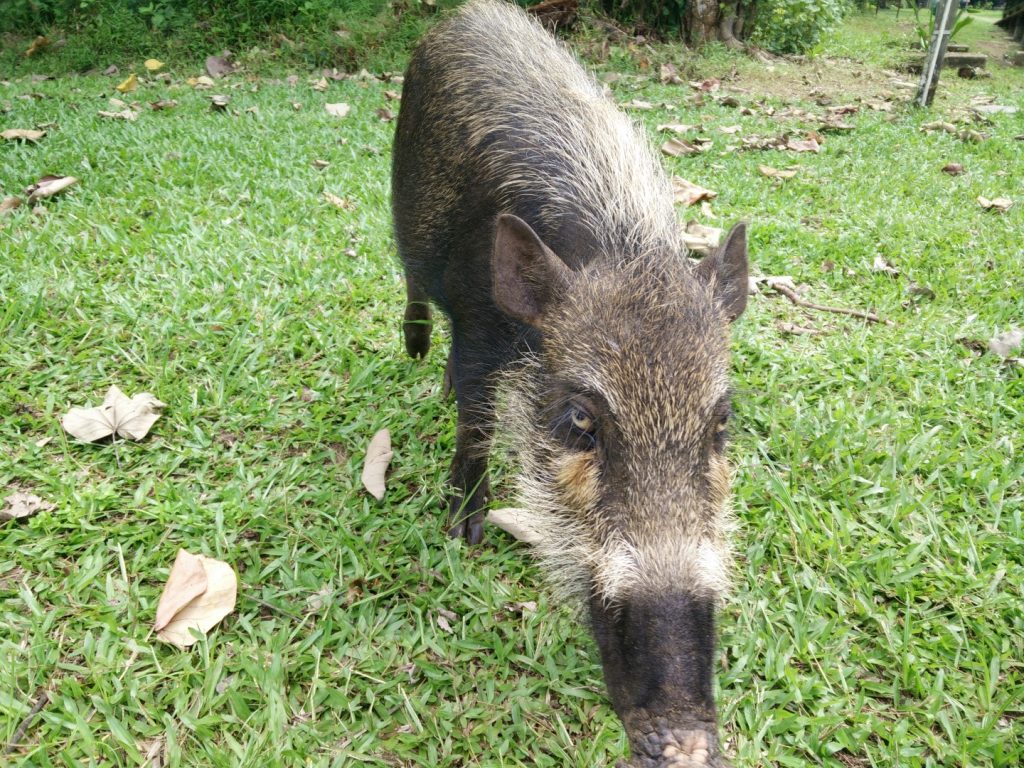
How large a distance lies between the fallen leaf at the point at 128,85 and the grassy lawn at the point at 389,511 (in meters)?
2.78

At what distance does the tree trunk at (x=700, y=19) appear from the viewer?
9941mm

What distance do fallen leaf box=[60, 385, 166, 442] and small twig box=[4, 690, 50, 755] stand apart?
103 centimetres

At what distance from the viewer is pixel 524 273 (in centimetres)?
198

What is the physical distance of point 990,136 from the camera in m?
6.45

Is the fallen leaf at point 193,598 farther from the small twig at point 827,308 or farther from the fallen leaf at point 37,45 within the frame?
the fallen leaf at point 37,45

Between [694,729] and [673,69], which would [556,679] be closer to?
[694,729]

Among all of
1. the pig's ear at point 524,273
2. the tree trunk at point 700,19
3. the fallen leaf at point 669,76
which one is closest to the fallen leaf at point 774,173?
the fallen leaf at point 669,76

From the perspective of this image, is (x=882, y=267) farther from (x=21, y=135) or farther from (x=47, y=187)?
(x=21, y=135)

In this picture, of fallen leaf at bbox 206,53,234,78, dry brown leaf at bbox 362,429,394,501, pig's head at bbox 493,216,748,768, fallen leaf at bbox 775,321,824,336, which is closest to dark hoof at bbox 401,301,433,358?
dry brown leaf at bbox 362,429,394,501

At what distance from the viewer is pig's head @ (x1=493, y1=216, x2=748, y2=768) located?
1404 mm

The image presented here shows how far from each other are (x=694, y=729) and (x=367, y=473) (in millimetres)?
1552

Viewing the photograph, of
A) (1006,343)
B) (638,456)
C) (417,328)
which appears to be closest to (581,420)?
(638,456)

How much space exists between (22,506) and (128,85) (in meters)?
6.22

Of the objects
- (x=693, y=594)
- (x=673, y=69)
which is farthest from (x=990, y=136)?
(x=693, y=594)
